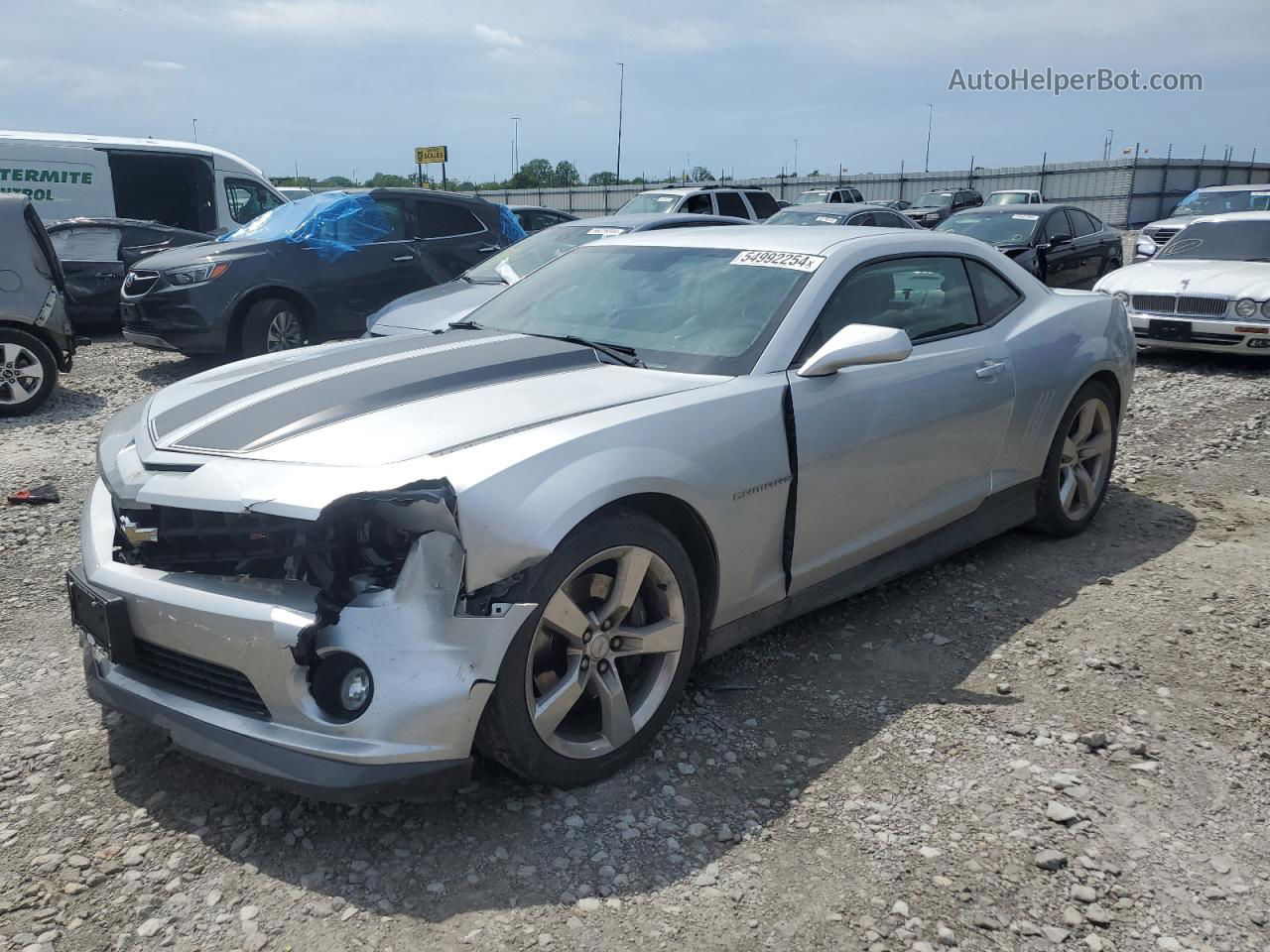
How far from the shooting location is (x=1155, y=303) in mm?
9781

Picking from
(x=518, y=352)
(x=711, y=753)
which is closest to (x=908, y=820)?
(x=711, y=753)

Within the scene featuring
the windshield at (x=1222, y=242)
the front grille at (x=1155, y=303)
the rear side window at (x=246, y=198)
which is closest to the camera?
the front grille at (x=1155, y=303)

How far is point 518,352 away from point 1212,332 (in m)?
8.11

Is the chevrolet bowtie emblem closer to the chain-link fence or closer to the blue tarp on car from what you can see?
the blue tarp on car

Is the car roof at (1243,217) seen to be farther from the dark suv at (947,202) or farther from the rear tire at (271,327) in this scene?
the dark suv at (947,202)

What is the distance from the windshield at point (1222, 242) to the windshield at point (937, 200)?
19.6m

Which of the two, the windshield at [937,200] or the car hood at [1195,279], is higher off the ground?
the windshield at [937,200]

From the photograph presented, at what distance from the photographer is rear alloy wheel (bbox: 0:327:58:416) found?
7914mm

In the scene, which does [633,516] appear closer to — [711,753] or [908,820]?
[711,753]

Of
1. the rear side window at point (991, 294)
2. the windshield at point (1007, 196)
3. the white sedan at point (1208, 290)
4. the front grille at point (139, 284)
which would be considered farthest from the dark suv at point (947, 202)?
the rear side window at point (991, 294)

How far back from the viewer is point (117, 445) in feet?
10.5

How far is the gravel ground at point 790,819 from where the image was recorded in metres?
2.45

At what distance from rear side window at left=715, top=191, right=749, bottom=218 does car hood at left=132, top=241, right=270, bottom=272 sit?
7.15 metres

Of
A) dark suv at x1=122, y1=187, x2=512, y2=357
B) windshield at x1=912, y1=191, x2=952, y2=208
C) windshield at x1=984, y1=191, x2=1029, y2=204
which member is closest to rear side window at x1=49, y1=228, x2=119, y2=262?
dark suv at x1=122, y1=187, x2=512, y2=357
